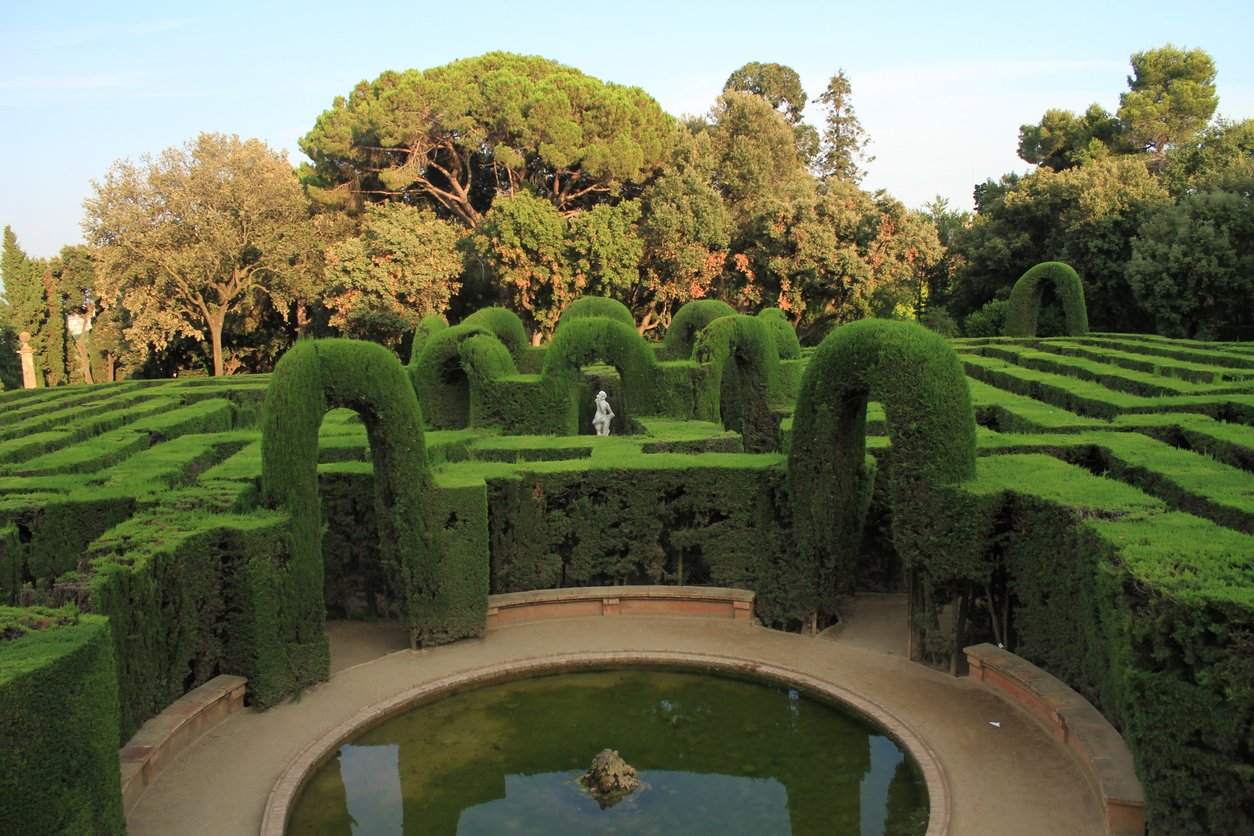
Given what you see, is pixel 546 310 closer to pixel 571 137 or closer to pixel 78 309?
pixel 571 137

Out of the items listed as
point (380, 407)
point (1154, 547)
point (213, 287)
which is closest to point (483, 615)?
point (380, 407)

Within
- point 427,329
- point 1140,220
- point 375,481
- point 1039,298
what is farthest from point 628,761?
point 1140,220

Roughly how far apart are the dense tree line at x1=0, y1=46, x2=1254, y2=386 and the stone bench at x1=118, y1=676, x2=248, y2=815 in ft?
98.1

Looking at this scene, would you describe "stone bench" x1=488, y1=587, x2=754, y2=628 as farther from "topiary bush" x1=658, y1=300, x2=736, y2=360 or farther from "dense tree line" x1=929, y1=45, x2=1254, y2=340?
"dense tree line" x1=929, y1=45, x2=1254, y2=340

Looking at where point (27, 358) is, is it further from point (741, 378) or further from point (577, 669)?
point (577, 669)

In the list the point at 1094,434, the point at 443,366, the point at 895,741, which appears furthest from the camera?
the point at 443,366

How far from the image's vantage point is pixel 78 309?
48.6 meters

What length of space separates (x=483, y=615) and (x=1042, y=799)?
7545mm

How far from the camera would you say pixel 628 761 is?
402 inches

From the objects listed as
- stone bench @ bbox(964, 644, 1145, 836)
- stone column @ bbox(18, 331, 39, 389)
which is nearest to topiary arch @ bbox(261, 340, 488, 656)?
stone bench @ bbox(964, 644, 1145, 836)

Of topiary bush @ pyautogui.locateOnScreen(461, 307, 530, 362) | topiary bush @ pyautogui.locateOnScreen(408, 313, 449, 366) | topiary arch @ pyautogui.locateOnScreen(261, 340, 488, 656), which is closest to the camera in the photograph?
topiary arch @ pyautogui.locateOnScreen(261, 340, 488, 656)

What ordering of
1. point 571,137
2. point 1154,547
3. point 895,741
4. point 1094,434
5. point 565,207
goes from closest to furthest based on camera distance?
point 1154,547, point 895,741, point 1094,434, point 571,137, point 565,207

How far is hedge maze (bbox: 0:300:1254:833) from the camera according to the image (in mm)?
7309

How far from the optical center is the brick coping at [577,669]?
9.19 m
